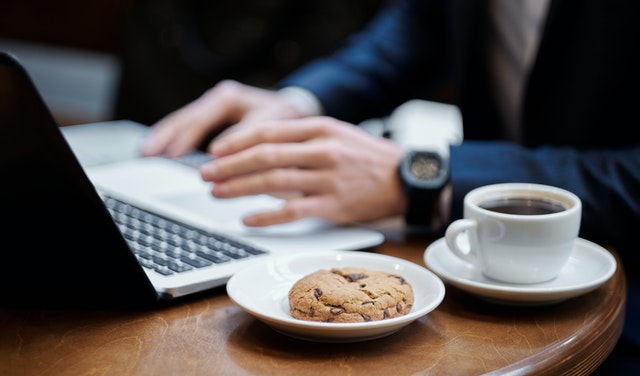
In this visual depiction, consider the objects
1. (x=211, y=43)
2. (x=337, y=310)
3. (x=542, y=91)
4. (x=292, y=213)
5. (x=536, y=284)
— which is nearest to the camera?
(x=337, y=310)

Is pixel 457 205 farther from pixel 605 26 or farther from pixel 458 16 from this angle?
pixel 458 16

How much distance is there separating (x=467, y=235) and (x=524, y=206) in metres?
0.06

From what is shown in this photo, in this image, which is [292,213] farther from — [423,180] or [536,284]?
[536,284]

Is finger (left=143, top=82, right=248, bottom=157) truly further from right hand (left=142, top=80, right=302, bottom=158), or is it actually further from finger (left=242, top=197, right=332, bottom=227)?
finger (left=242, top=197, right=332, bottom=227)

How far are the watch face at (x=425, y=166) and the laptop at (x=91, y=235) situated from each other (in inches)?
4.5

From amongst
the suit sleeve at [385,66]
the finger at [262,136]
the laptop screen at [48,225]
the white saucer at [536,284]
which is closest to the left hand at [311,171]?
the finger at [262,136]

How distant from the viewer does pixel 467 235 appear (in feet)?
2.49

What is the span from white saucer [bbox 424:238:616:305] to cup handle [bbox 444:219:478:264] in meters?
0.02

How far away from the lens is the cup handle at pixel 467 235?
28.6 inches

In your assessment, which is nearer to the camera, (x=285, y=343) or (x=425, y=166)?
(x=285, y=343)

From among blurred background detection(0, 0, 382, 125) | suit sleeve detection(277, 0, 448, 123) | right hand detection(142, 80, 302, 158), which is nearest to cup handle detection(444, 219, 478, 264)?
right hand detection(142, 80, 302, 158)

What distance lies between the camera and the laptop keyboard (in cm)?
77

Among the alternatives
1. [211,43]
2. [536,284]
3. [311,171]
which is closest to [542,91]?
[311,171]

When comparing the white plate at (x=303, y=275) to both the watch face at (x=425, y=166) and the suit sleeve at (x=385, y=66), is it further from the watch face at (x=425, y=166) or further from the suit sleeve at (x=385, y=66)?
the suit sleeve at (x=385, y=66)
